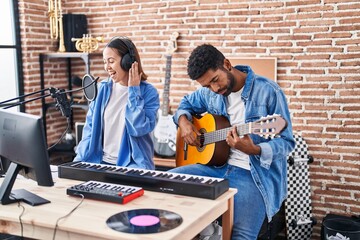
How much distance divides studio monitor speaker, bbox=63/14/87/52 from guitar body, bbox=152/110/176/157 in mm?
1188

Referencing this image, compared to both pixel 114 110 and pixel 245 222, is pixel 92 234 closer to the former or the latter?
pixel 245 222

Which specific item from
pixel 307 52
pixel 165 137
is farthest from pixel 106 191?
pixel 307 52

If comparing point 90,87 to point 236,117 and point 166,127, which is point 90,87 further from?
point 166,127

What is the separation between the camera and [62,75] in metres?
4.75

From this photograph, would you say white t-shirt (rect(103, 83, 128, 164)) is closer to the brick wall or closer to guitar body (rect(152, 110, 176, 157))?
guitar body (rect(152, 110, 176, 157))

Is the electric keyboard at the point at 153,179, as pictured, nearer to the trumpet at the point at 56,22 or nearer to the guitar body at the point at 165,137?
the guitar body at the point at 165,137

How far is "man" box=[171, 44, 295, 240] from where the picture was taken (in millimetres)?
2312

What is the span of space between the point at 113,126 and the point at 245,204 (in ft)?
3.11

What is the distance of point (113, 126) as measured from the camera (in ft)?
9.18

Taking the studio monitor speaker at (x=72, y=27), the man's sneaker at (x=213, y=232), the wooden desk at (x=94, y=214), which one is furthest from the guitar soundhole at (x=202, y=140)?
the studio monitor speaker at (x=72, y=27)

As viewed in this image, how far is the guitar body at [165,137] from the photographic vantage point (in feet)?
13.1

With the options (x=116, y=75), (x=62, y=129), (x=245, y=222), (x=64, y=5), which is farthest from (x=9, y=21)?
(x=245, y=222)

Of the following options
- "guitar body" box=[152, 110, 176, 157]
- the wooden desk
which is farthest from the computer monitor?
"guitar body" box=[152, 110, 176, 157]

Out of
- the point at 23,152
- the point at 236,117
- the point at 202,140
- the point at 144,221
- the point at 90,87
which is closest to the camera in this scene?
the point at 144,221
